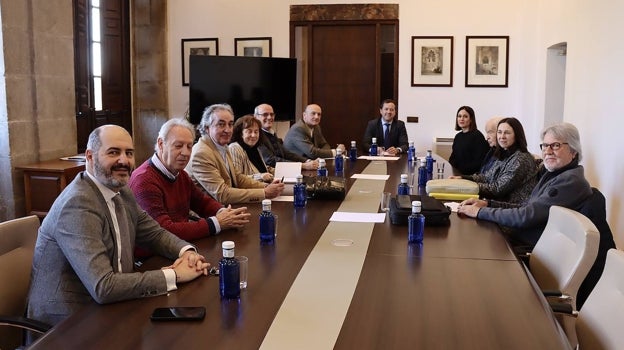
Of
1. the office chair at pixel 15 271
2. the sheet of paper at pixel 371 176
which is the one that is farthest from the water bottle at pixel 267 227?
the sheet of paper at pixel 371 176

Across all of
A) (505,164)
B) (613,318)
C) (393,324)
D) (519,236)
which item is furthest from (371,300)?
(505,164)

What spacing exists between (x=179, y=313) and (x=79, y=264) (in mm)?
439

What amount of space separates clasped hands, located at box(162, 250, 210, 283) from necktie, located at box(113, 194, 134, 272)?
182 millimetres

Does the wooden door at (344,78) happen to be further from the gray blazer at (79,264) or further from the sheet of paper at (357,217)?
the gray blazer at (79,264)

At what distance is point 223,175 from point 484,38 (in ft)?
Result: 17.6

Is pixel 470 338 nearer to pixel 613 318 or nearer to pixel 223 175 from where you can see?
pixel 613 318

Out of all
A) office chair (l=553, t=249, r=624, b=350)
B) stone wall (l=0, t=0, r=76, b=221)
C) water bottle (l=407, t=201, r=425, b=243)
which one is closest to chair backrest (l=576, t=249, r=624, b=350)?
office chair (l=553, t=249, r=624, b=350)

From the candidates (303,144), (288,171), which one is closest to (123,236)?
(288,171)

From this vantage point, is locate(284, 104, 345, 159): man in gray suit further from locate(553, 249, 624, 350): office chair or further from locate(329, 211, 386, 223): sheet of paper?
locate(553, 249, 624, 350): office chair

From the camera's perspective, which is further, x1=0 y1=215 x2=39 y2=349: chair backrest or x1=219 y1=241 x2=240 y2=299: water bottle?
x1=0 y1=215 x2=39 y2=349: chair backrest

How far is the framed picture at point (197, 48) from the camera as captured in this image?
28.0ft

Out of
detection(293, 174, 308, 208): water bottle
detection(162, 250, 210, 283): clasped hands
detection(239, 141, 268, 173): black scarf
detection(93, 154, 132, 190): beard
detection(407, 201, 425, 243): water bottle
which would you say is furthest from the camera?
detection(239, 141, 268, 173): black scarf

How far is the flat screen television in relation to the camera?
7.70 metres

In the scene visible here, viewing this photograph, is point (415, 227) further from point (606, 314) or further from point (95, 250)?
point (95, 250)
